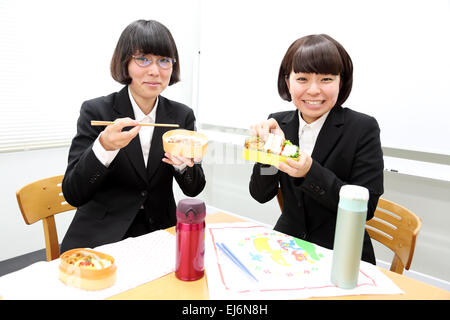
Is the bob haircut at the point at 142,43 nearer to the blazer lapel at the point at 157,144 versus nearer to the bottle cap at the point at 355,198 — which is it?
the blazer lapel at the point at 157,144

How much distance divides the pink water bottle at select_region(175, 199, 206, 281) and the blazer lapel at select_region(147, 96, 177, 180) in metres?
0.63

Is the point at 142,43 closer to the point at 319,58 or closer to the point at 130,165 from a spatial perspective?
the point at 130,165

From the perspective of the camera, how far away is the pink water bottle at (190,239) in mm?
871

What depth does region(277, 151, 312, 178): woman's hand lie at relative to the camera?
1.18 meters

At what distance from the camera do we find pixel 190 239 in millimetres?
888

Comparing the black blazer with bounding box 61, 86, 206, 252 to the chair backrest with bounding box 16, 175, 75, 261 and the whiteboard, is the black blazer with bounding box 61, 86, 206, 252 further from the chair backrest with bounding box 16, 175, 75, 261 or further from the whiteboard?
the whiteboard

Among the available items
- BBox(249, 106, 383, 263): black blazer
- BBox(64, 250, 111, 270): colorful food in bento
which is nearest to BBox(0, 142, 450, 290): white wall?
BBox(249, 106, 383, 263): black blazer

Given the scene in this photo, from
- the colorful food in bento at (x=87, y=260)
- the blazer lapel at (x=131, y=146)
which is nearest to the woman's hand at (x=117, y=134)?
the blazer lapel at (x=131, y=146)

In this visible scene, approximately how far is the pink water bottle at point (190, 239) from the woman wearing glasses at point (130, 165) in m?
0.47

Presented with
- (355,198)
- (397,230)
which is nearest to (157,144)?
(355,198)

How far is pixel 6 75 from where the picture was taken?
2291 mm
